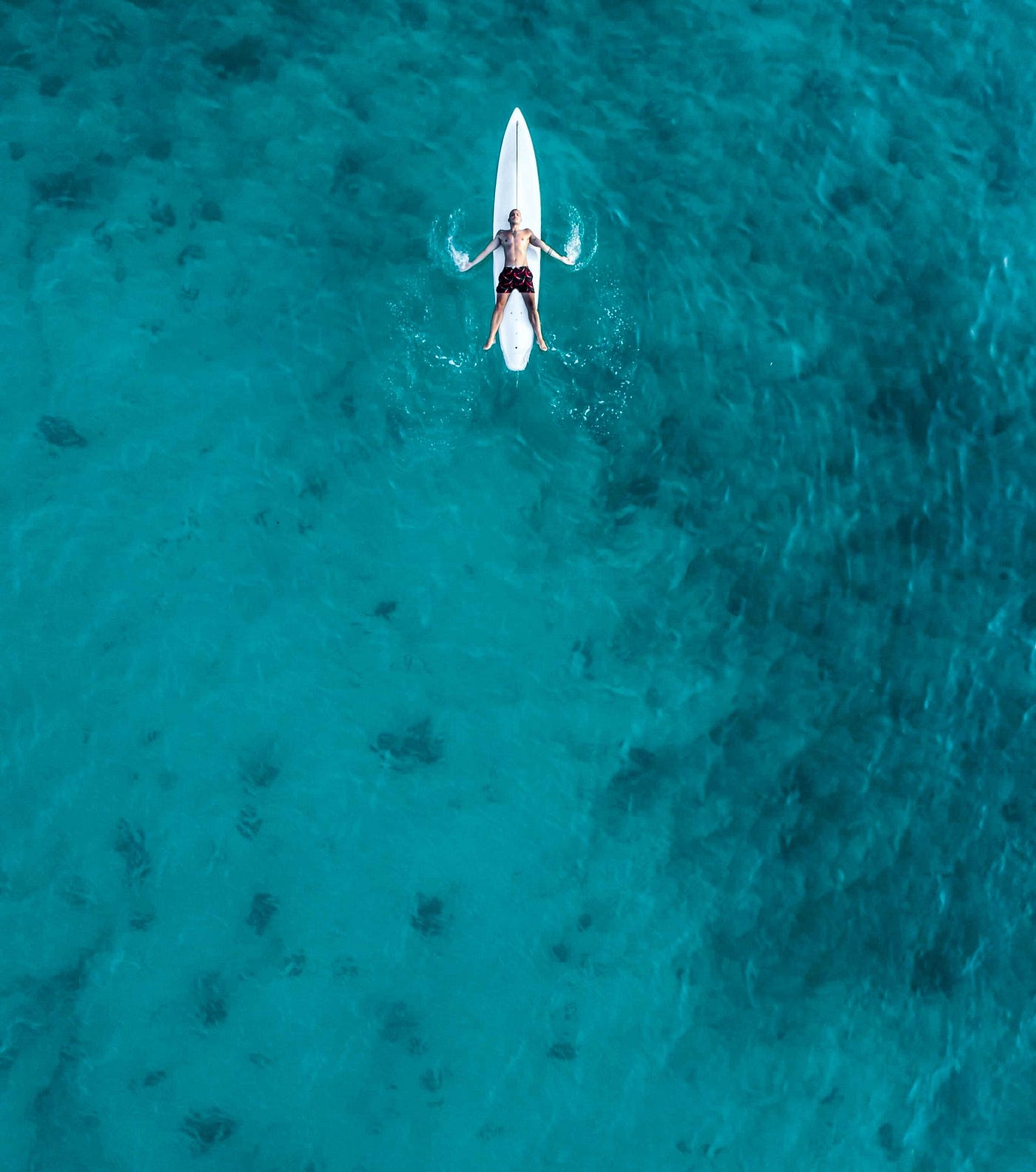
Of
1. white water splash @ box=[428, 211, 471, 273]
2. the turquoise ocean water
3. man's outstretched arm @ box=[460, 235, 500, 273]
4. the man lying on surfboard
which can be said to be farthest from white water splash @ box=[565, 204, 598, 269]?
white water splash @ box=[428, 211, 471, 273]

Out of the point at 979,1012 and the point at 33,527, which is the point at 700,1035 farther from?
the point at 33,527

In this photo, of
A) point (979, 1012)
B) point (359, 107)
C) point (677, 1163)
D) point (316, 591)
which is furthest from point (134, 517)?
point (979, 1012)

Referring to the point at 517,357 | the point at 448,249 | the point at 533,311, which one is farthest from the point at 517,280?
the point at 448,249

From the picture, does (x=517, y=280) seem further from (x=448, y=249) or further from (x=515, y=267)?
(x=448, y=249)

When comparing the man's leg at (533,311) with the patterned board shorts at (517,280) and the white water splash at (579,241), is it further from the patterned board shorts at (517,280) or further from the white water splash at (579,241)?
the white water splash at (579,241)

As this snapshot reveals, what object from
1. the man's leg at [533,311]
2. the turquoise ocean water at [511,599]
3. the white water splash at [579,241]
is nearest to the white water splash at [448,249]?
the turquoise ocean water at [511,599]
